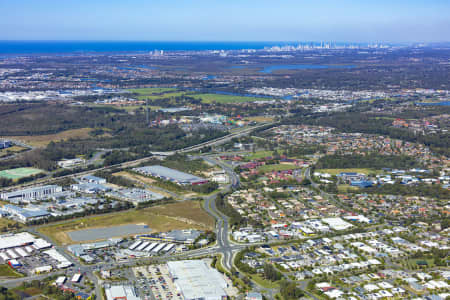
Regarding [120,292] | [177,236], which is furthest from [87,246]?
[120,292]

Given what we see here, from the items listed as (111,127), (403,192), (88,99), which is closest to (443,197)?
(403,192)

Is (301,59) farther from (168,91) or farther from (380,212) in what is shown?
(380,212)

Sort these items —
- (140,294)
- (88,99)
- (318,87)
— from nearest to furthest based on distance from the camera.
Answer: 1. (140,294)
2. (88,99)
3. (318,87)

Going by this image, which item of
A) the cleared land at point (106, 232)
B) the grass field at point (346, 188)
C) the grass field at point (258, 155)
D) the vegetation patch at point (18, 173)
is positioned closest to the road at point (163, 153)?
the vegetation patch at point (18, 173)

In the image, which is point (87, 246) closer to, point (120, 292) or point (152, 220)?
point (152, 220)

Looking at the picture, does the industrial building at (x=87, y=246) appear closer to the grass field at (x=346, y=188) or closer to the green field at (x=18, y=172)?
the green field at (x=18, y=172)
